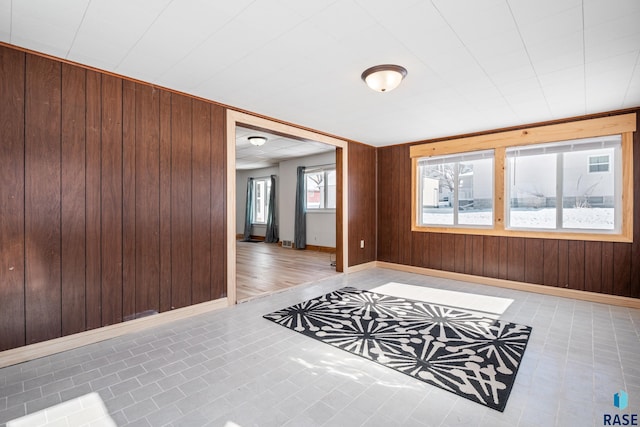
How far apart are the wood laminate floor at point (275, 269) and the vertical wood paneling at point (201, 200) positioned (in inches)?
25.5

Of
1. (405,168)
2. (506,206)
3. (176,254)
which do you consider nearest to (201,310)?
(176,254)

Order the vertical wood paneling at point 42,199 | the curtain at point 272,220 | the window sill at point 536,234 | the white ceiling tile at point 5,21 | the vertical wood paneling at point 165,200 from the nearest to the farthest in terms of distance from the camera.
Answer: the white ceiling tile at point 5,21 → the vertical wood paneling at point 42,199 → the vertical wood paneling at point 165,200 → the window sill at point 536,234 → the curtain at point 272,220

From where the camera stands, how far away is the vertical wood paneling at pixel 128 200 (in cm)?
284

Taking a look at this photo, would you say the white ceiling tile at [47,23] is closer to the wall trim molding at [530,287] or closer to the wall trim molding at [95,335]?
the wall trim molding at [95,335]

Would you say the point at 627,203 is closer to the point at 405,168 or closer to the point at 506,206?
the point at 506,206

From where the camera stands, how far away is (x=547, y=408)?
1792 millimetres

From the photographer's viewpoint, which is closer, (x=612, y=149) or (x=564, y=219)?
(x=612, y=149)

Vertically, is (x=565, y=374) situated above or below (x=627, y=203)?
below

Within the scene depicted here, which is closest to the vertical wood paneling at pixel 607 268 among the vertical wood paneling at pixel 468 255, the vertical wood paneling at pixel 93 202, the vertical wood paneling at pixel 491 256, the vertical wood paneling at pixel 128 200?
the vertical wood paneling at pixel 491 256

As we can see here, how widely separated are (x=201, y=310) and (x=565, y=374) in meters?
3.35

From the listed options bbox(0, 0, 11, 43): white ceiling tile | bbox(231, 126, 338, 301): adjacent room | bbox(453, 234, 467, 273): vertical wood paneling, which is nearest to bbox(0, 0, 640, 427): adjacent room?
bbox(0, 0, 11, 43): white ceiling tile

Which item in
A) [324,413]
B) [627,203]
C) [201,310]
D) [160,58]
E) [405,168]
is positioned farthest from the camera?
[405,168]

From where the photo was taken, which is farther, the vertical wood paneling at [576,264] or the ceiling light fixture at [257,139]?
the ceiling light fixture at [257,139]

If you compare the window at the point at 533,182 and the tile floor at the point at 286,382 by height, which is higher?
the window at the point at 533,182
